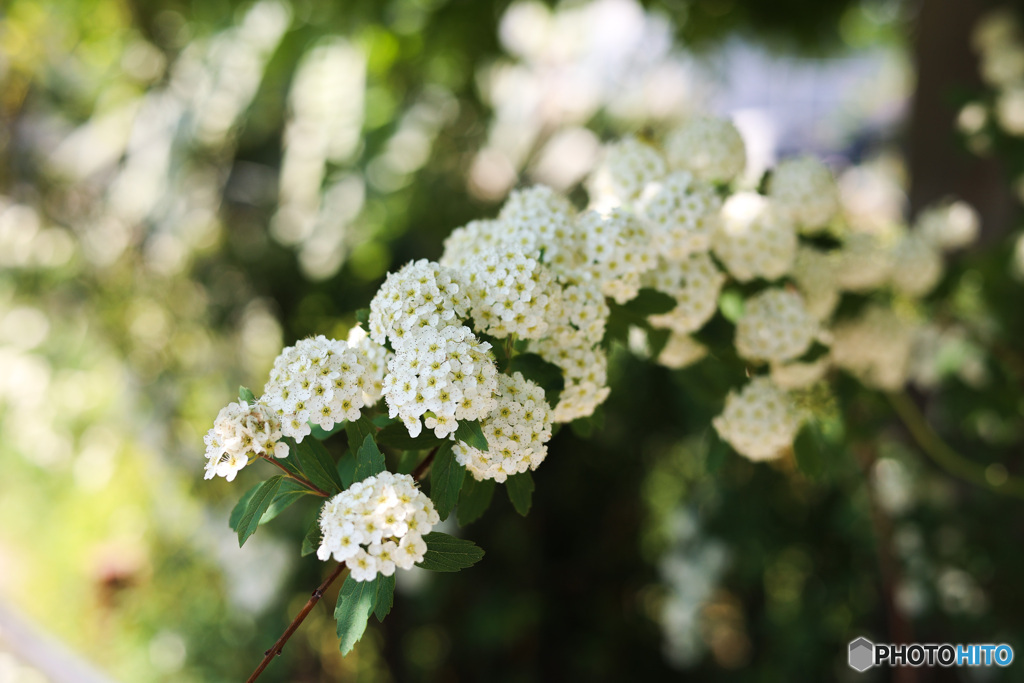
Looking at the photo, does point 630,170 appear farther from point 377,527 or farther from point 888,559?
point 888,559

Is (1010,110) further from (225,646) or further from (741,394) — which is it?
(225,646)

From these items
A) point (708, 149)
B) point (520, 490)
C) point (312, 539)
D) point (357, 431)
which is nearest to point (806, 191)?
point (708, 149)

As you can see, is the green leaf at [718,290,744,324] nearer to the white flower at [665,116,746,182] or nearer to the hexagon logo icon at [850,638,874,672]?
the white flower at [665,116,746,182]

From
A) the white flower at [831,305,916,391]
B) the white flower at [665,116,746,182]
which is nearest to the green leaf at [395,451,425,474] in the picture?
the white flower at [665,116,746,182]

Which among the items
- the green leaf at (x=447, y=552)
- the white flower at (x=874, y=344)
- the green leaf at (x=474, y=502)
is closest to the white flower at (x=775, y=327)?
the white flower at (x=874, y=344)

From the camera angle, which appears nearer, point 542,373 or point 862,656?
point 542,373

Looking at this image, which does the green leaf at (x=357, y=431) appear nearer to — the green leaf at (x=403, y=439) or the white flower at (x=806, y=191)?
the green leaf at (x=403, y=439)
